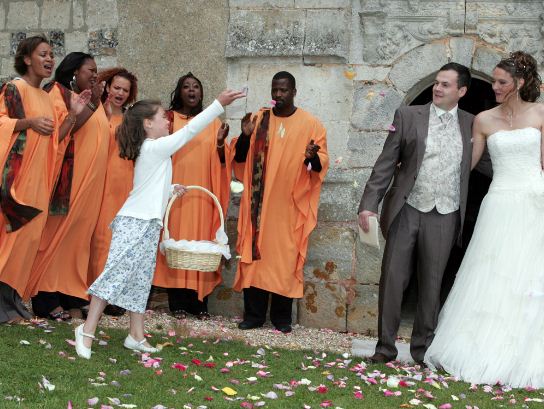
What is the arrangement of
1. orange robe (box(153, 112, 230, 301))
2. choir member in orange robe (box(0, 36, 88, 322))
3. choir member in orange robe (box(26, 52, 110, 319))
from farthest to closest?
orange robe (box(153, 112, 230, 301)) < choir member in orange robe (box(26, 52, 110, 319)) < choir member in orange robe (box(0, 36, 88, 322))

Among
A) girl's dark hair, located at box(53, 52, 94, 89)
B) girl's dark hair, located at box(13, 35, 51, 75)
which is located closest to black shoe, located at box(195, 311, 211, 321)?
girl's dark hair, located at box(53, 52, 94, 89)

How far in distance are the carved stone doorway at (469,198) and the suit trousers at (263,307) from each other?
3.83 feet

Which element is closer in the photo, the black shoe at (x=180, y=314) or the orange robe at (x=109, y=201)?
the orange robe at (x=109, y=201)

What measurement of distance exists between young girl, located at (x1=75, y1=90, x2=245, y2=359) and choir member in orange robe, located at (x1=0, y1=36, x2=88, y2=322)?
0.87 metres

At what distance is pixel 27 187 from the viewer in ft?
22.4

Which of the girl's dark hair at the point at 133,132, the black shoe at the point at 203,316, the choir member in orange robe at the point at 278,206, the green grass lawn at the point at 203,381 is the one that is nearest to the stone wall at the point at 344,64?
the black shoe at the point at 203,316

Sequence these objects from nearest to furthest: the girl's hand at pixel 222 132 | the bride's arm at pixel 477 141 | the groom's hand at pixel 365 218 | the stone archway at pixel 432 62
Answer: the groom's hand at pixel 365 218
the bride's arm at pixel 477 141
the girl's hand at pixel 222 132
the stone archway at pixel 432 62

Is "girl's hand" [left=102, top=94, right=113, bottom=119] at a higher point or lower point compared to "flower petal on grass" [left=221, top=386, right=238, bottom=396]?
higher

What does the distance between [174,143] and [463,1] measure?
10.6ft

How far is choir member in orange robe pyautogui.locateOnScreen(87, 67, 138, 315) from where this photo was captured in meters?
7.74

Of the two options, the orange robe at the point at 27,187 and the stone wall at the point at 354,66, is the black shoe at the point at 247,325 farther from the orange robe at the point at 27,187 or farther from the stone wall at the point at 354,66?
the orange robe at the point at 27,187

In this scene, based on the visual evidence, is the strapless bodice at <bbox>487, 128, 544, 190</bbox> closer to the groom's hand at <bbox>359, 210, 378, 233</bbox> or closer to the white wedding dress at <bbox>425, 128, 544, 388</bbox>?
the white wedding dress at <bbox>425, 128, 544, 388</bbox>

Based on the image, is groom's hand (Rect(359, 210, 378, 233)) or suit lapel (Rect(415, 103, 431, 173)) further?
suit lapel (Rect(415, 103, 431, 173))

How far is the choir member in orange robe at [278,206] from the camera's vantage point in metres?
7.77
